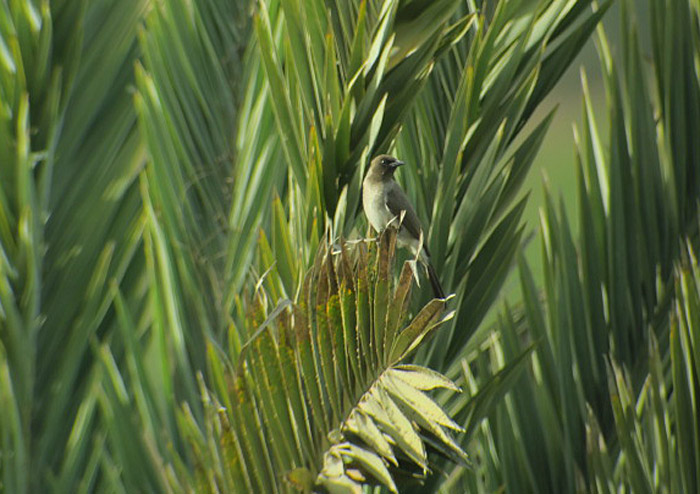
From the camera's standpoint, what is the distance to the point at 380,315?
1.61 metres

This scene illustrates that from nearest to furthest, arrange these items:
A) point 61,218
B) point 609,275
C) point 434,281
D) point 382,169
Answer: point 434,281, point 609,275, point 61,218, point 382,169

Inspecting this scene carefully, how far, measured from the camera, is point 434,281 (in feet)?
6.95

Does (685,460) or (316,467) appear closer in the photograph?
(316,467)

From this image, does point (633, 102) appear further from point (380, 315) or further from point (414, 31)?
point (380, 315)

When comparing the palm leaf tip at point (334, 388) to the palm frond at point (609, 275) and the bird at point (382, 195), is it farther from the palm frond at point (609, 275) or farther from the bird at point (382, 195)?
the bird at point (382, 195)

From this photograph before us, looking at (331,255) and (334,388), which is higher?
(331,255)

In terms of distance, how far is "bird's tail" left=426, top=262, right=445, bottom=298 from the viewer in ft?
6.77

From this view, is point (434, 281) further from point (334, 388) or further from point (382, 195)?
point (382, 195)

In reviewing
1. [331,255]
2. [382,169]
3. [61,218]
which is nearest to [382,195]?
[382,169]

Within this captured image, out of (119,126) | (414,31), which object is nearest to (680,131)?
(414,31)

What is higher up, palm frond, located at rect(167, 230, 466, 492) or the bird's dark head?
the bird's dark head

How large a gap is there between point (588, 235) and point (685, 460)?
56 centimetres

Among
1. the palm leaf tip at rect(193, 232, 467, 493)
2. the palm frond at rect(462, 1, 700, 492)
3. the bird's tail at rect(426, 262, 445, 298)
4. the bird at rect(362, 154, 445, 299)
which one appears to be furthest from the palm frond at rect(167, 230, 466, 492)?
the bird at rect(362, 154, 445, 299)

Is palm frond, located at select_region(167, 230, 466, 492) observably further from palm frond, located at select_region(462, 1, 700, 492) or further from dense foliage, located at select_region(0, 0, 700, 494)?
palm frond, located at select_region(462, 1, 700, 492)
